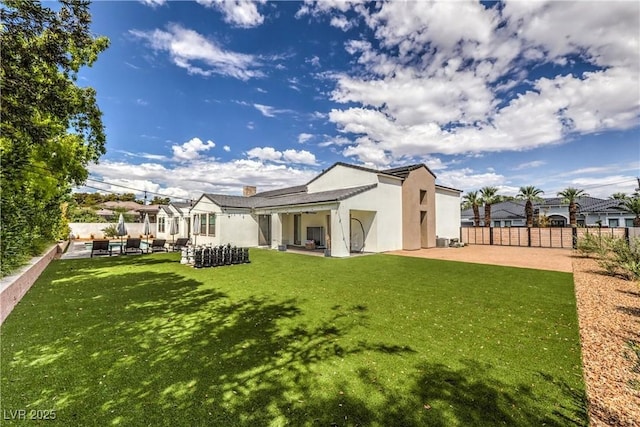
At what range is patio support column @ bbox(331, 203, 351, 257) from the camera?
711 inches

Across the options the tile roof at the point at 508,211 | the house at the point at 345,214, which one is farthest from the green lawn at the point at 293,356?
the tile roof at the point at 508,211

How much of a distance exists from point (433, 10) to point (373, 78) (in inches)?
341

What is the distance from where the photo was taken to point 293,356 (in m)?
4.59

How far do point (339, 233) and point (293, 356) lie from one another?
1368cm

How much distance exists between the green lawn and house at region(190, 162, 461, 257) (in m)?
10.7

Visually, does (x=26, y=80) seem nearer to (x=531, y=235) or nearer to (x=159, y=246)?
(x=159, y=246)

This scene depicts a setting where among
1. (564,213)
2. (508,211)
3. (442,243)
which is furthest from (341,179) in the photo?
(564,213)

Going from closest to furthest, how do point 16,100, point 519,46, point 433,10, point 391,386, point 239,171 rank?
point 391,386, point 16,100, point 433,10, point 519,46, point 239,171

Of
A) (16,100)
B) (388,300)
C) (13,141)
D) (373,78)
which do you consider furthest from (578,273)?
(13,141)

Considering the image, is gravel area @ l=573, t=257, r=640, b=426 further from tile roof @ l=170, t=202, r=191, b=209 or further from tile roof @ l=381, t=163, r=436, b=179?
tile roof @ l=170, t=202, r=191, b=209

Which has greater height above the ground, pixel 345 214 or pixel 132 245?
pixel 345 214

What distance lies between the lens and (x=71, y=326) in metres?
5.90

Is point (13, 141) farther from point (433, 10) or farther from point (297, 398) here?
point (433, 10)

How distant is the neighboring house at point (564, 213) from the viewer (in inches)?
1427
